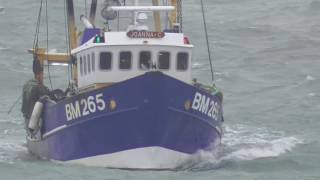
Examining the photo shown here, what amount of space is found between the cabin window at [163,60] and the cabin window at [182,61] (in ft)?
0.99

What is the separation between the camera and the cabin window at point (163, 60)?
27.1m

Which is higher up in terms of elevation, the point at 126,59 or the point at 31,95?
the point at 126,59

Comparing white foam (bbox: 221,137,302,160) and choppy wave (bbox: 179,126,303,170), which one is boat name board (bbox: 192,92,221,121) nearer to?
choppy wave (bbox: 179,126,303,170)

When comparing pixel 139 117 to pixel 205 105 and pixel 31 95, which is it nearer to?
pixel 205 105

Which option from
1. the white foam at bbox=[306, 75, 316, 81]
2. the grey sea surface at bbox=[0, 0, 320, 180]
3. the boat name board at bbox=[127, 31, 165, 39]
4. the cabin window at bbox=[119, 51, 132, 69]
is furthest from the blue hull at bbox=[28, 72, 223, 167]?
the white foam at bbox=[306, 75, 316, 81]

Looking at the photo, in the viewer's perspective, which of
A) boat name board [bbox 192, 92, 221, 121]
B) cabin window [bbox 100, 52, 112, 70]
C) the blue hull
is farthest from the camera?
cabin window [bbox 100, 52, 112, 70]

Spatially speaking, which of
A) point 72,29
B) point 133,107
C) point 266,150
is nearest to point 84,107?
point 133,107

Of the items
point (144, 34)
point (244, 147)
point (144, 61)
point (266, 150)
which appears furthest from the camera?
point (244, 147)

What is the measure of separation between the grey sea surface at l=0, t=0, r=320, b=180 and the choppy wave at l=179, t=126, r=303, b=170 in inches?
1.0

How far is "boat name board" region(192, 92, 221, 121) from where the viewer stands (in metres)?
26.5

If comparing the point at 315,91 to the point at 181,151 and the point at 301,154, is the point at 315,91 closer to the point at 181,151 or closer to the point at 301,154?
the point at 301,154

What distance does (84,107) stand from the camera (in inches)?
1038

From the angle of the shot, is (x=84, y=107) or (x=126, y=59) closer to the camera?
(x=84, y=107)

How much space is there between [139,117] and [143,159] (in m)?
0.97
